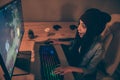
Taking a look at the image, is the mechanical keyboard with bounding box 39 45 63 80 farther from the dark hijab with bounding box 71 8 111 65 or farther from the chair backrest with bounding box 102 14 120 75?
the chair backrest with bounding box 102 14 120 75

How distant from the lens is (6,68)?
3.34ft

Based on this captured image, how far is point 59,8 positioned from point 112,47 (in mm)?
1052

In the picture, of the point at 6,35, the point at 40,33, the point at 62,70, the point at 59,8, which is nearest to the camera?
the point at 6,35

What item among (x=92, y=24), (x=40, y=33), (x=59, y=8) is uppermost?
(x=92, y=24)

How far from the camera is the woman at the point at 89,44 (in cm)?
145

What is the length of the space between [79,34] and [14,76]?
0.73 meters

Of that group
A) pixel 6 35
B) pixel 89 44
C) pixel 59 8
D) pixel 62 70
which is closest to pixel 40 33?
pixel 59 8

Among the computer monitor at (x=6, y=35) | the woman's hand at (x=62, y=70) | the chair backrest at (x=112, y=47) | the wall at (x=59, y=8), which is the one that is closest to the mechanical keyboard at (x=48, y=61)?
the woman's hand at (x=62, y=70)

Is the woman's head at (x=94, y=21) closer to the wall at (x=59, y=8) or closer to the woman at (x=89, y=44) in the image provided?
the woman at (x=89, y=44)

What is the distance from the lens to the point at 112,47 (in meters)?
1.53

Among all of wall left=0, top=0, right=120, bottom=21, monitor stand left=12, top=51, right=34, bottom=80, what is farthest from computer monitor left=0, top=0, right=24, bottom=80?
wall left=0, top=0, right=120, bottom=21

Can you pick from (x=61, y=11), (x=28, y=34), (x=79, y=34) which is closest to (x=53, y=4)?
(x=61, y=11)

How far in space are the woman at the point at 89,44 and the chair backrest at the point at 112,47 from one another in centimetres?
9

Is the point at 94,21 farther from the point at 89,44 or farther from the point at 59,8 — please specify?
the point at 59,8
